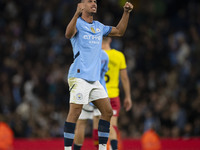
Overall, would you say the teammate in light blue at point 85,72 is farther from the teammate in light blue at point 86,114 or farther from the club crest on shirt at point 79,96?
the teammate in light blue at point 86,114

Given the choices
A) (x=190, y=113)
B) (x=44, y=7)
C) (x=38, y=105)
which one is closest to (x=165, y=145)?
(x=190, y=113)

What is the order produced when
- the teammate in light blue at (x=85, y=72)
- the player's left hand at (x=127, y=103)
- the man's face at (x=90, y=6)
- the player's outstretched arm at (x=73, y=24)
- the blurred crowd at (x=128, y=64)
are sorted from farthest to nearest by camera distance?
the blurred crowd at (x=128, y=64), the player's left hand at (x=127, y=103), the man's face at (x=90, y=6), the teammate in light blue at (x=85, y=72), the player's outstretched arm at (x=73, y=24)

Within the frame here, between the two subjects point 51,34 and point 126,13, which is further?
point 51,34

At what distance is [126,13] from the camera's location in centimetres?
709

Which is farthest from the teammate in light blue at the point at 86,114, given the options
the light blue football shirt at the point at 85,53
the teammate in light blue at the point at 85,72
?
the light blue football shirt at the point at 85,53

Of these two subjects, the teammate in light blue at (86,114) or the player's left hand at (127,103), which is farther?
the player's left hand at (127,103)

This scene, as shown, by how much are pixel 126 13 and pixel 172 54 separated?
8.30 metres

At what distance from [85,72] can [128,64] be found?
29.4 ft

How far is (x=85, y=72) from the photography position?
21.6 ft

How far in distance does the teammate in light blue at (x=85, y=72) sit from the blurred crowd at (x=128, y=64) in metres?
6.84

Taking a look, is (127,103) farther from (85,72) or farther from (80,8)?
(80,8)

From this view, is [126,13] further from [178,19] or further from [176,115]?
[178,19]

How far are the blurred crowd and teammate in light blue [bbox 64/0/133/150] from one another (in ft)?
22.4

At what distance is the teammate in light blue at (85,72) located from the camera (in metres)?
6.53
